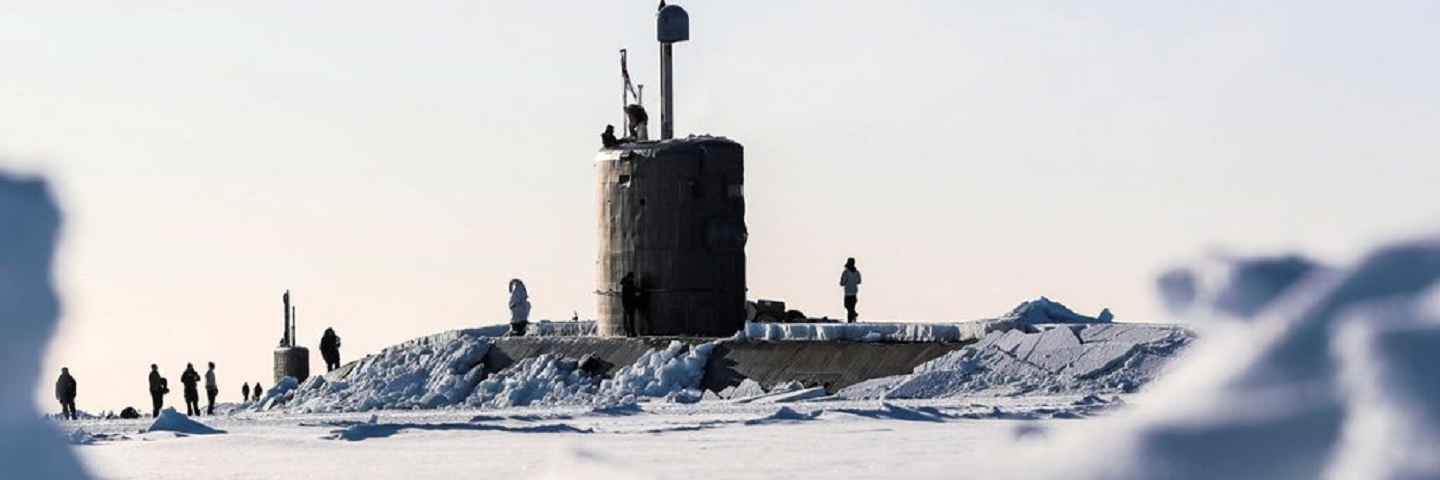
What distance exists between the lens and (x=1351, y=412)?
7.86 m

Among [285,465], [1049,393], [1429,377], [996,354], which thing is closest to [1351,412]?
[1429,377]

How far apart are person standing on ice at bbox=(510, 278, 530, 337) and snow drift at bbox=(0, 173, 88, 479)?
1216 inches

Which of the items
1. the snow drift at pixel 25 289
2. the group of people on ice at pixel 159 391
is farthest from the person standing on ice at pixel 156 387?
the snow drift at pixel 25 289

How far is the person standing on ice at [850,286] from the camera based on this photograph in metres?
37.9

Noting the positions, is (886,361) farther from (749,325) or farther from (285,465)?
(285,465)

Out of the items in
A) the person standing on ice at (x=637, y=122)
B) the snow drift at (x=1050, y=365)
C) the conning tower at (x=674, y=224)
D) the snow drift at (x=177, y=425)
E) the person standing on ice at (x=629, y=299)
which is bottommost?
the snow drift at (x=177, y=425)

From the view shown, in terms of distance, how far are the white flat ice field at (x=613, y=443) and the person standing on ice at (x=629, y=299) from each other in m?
8.80

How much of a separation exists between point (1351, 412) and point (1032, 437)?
3.70 ft

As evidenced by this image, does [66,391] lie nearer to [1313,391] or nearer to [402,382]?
[402,382]

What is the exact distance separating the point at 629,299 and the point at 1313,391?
30.2 metres

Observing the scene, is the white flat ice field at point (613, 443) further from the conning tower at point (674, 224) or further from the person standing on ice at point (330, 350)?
the person standing on ice at point (330, 350)

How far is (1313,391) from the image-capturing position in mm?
7797

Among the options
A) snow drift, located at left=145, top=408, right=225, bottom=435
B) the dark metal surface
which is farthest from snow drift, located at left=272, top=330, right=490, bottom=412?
snow drift, located at left=145, top=408, right=225, bottom=435

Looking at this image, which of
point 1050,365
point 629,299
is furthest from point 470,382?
point 1050,365
